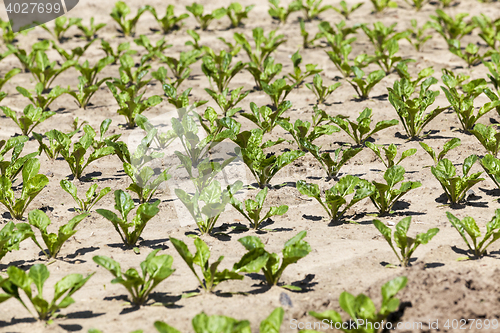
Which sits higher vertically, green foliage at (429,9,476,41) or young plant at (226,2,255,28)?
young plant at (226,2,255,28)

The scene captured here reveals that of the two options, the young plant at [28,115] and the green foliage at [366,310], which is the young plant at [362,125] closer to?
the green foliage at [366,310]

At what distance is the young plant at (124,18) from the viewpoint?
754 cm

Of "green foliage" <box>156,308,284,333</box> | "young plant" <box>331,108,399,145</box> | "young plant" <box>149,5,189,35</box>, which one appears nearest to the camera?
"green foliage" <box>156,308,284,333</box>

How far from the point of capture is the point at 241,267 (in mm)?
2684

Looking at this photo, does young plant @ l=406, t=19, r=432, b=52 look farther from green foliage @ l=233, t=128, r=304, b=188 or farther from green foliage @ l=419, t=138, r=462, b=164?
green foliage @ l=233, t=128, r=304, b=188

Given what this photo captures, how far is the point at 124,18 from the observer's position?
765 cm

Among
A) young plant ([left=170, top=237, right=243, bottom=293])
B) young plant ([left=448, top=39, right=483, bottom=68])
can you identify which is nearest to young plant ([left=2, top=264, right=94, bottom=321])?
young plant ([left=170, top=237, right=243, bottom=293])

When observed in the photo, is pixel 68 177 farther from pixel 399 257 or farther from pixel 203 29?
pixel 203 29

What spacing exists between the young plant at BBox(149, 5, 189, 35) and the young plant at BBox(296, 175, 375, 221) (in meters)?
4.88

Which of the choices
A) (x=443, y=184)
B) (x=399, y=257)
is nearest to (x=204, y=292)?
(x=399, y=257)

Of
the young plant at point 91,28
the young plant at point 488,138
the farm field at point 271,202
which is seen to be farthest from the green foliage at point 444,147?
the young plant at point 91,28

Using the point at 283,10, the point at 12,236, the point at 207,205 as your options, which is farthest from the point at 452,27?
the point at 12,236

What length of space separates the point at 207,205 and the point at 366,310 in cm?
132

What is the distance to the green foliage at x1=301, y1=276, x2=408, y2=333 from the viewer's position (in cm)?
225
